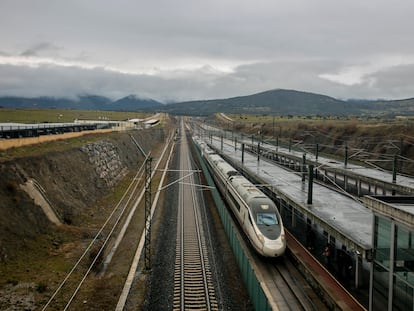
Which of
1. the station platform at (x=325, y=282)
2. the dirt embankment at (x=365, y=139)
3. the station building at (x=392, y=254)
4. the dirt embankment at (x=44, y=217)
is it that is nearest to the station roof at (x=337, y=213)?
the station building at (x=392, y=254)

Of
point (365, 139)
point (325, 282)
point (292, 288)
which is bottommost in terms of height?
point (292, 288)

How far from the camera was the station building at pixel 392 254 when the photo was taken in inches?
572

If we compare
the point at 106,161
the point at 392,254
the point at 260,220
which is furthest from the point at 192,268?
the point at 106,161

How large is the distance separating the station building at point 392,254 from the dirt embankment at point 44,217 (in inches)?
654

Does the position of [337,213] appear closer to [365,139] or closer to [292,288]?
[292,288]

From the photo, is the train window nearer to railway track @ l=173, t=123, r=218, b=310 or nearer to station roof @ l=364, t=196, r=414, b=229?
railway track @ l=173, t=123, r=218, b=310

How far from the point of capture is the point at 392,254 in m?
15.4

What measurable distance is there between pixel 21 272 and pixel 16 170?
1098cm

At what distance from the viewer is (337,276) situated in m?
23.3

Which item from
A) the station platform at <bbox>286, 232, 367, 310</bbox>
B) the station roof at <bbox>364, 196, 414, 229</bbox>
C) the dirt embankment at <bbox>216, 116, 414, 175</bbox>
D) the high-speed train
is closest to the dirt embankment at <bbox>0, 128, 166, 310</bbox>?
the high-speed train

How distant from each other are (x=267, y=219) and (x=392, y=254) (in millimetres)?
11392

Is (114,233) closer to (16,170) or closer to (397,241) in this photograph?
(16,170)

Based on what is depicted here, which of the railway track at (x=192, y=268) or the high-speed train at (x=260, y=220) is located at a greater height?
the high-speed train at (x=260, y=220)

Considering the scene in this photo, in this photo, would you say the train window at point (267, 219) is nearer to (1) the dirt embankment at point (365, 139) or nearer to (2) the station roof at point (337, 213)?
(2) the station roof at point (337, 213)
